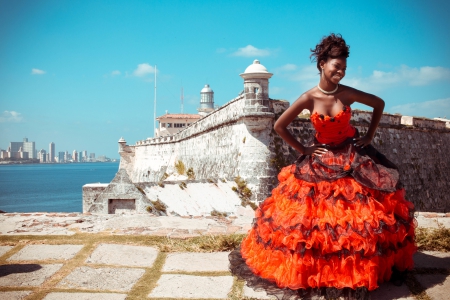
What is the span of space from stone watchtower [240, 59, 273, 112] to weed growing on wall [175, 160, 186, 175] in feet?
36.7

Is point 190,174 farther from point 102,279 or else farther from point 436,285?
point 436,285

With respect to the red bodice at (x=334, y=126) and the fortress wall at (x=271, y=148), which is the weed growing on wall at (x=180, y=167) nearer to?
the fortress wall at (x=271, y=148)

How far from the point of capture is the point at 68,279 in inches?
161

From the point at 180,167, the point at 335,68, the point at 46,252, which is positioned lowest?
the point at 46,252

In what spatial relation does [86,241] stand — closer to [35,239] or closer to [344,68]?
[35,239]

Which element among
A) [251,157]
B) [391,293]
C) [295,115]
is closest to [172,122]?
[251,157]

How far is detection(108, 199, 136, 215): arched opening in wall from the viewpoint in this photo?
27.4 feet

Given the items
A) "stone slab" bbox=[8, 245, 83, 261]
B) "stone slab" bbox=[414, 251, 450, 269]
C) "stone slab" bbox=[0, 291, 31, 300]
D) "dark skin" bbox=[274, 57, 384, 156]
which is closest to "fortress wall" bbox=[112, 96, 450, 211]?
"stone slab" bbox=[414, 251, 450, 269]

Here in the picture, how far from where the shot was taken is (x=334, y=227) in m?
3.39

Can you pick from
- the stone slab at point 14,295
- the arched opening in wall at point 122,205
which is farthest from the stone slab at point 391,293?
the arched opening in wall at point 122,205

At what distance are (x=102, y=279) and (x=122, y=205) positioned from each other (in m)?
4.44

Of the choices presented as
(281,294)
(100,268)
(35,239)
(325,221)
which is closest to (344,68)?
(325,221)

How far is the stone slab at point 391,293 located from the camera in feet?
11.4

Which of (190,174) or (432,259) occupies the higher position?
(190,174)
